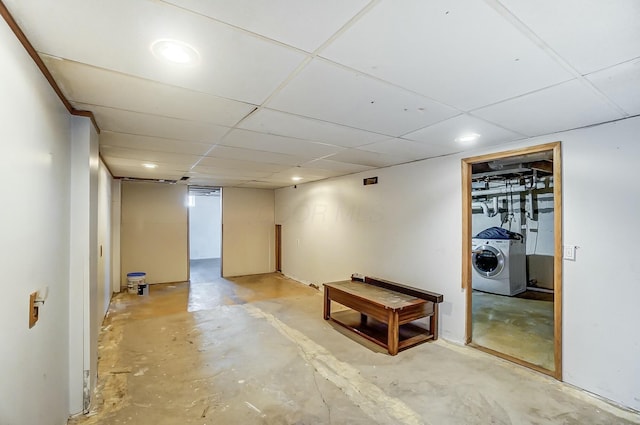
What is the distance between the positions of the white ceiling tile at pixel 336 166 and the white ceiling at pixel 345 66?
4.19ft

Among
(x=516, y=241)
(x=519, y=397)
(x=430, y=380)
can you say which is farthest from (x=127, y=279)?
(x=516, y=241)

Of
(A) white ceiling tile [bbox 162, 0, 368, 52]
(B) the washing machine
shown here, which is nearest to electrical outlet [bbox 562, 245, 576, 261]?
(A) white ceiling tile [bbox 162, 0, 368, 52]

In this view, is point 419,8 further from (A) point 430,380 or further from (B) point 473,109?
(A) point 430,380

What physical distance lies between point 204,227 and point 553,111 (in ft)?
34.9

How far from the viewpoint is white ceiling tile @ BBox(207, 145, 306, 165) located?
332cm

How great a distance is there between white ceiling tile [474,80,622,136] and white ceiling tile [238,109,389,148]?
0.97 m

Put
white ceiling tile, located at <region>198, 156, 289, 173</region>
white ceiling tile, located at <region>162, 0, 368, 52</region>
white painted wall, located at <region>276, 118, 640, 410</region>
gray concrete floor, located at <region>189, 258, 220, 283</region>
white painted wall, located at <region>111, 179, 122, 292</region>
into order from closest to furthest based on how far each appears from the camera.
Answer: white ceiling tile, located at <region>162, 0, 368, 52</region> → white painted wall, located at <region>276, 118, 640, 410</region> → white ceiling tile, located at <region>198, 156, 289, 173</region> → white painted wall, located at <region>111, 179, 122, 292</region> → gray concrete floor, located at <region>189, 258, 220, 283</region>

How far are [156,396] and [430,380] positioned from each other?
7.56ft

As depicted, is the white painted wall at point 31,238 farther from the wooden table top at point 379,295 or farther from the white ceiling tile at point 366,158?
the wooden table top at point 379,295

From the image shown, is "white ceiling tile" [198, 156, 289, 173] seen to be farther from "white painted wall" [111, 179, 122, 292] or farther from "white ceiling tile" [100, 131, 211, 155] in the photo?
"white painted wall" [111, 179, 122, 292]

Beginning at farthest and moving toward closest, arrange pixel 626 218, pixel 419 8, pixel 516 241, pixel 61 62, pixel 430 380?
pixel 516 241 → pixel 430 380 → pixel 626 218 → pixel 61 62 → pixel 419 8

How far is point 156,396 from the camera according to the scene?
7.79 ft

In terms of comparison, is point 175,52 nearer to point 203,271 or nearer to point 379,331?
Result: point 379,331

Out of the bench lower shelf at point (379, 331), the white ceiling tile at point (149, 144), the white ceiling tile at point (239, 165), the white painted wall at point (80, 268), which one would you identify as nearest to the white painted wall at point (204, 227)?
the white ceiling tile at point (239, 165)
